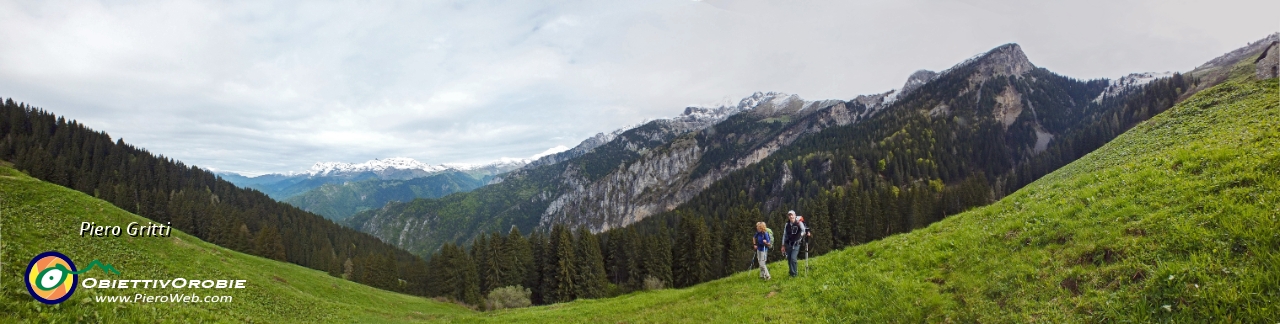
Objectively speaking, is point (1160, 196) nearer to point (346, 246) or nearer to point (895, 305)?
point (895, 305)

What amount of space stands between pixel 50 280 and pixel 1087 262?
25407 mm

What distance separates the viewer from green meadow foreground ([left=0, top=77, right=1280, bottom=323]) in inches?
313

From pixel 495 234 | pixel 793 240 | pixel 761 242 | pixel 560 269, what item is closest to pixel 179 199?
pixel 495 234

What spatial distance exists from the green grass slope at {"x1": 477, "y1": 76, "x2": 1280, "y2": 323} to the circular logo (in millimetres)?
16107

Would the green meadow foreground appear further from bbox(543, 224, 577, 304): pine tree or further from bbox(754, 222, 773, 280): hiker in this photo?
bbox(543, 224, 577, 304): pine tree

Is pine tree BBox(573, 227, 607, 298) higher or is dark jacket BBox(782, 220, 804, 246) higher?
dark jacket BBox(782, 220, 804, 246)

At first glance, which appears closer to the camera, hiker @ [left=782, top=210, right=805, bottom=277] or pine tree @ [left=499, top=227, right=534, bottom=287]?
hiker @ [left=782, top=210, right=805, bottom=277]

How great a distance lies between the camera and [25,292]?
31.2 ft

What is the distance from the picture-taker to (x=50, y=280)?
33.5ft

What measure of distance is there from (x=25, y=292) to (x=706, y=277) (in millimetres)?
73918

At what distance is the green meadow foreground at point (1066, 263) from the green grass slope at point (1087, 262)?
0.04 meters

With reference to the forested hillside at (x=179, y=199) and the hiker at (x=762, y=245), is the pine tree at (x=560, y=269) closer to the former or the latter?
the forested hillside at (x=179, y=199)

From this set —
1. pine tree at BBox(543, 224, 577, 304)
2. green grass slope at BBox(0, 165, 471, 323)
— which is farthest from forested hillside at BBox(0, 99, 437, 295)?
green grass slope at BBox(0, 165, 471, 323)

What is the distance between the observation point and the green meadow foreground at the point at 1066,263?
7.95 metres
